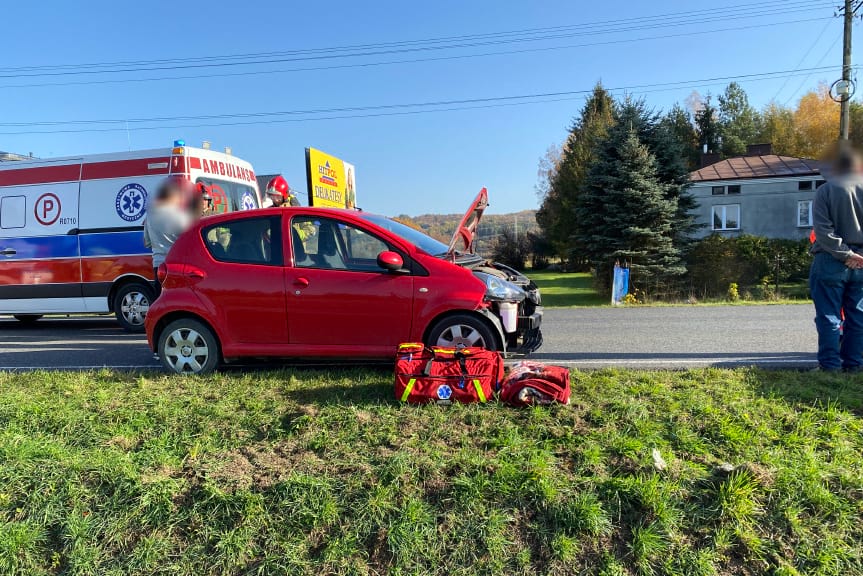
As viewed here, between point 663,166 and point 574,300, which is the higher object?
point 663,166

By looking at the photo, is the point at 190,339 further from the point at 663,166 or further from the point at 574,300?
the point at 663,166

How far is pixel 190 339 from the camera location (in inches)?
209

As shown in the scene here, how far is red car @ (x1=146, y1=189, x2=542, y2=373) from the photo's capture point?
4895 mm

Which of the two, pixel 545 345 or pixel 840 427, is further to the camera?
pixel 545 345

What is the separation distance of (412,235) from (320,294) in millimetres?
1189

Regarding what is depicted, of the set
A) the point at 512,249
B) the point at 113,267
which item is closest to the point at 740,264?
the point at 113,267

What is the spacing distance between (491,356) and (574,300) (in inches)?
599

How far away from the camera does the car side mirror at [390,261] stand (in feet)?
16.0

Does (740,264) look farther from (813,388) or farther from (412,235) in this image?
(412,235)

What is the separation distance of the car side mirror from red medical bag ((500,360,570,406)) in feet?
5.10

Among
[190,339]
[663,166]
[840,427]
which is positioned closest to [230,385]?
[190,339]

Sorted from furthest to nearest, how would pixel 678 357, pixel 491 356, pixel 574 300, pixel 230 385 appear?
1. pixel 574 300
2. pixel 678 357
3. pixel 230 385
4. pixel 491 356

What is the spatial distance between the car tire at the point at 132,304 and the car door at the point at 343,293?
5334mm

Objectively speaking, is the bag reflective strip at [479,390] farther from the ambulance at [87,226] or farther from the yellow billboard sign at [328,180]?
the yellow billboard sign at [328,180]
